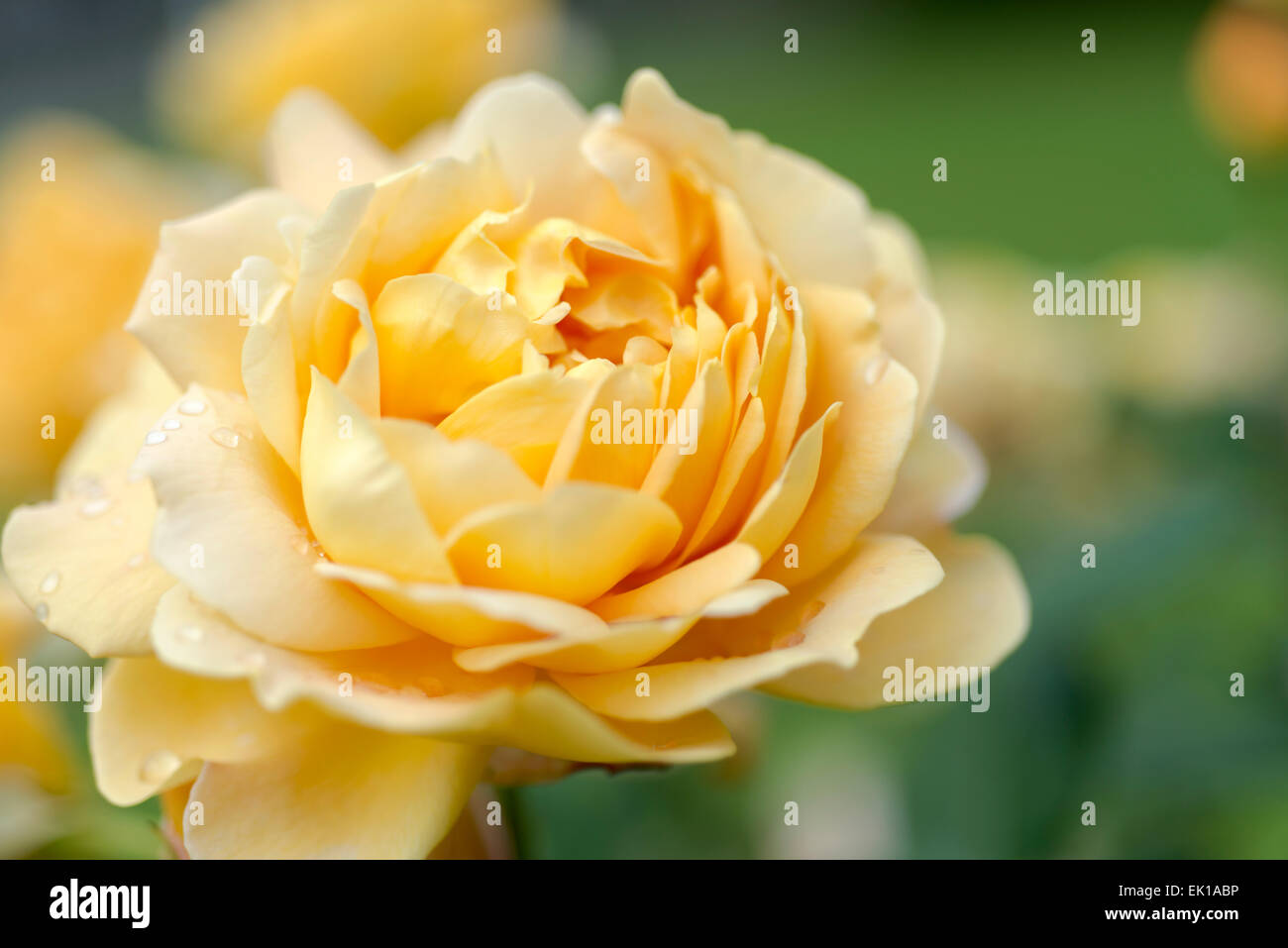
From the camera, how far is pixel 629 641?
1.40ft

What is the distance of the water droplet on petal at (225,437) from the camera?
18.4 inches

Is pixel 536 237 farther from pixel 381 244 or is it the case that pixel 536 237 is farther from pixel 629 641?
pixel 629 641

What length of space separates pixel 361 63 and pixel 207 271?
65 cm

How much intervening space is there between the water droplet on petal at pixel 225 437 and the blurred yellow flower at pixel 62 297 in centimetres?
48

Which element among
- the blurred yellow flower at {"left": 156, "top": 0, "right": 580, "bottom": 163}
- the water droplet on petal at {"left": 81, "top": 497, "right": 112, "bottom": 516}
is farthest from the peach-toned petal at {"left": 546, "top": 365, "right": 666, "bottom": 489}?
the blurred yellow flower at {"left": 156, "top": 0, "right": 580, "bottom": 163}

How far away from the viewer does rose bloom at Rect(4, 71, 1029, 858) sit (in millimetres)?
426

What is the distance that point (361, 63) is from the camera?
1.11 m

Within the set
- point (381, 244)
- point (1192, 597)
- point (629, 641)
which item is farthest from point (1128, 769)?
point (381, 244)

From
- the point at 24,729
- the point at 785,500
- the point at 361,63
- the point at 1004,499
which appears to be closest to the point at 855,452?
the point at 785,500

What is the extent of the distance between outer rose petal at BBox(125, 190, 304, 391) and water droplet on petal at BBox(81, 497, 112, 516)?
0.07m

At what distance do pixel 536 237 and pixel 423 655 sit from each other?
197mm

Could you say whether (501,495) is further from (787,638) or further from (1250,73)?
(1250,73)

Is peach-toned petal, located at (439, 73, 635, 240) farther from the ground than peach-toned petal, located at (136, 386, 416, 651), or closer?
farther from the ground

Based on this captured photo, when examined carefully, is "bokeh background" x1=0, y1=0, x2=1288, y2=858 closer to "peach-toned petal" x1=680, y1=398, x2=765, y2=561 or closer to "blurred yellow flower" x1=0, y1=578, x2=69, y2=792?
"blurred yellow flower" x1=0, y1=578, x2=69, y2=792
